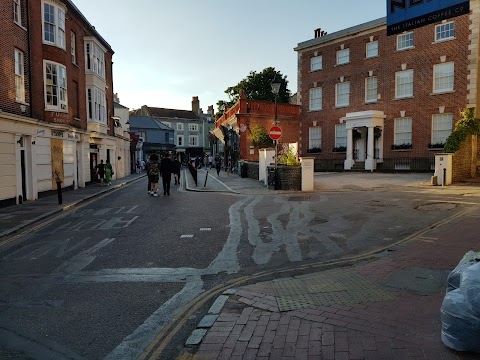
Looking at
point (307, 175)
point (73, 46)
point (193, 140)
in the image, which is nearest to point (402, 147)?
point (307, 175)

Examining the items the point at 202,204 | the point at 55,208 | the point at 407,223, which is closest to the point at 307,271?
the point at 407,223

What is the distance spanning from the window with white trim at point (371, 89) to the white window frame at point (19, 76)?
23.0m

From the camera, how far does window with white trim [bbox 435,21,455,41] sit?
24.1 metres

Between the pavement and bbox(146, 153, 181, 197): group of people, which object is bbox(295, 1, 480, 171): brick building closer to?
bbox(146, 153, 181, 197): group of people

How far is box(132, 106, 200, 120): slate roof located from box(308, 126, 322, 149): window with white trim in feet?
163

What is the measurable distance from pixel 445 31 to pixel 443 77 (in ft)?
9.53

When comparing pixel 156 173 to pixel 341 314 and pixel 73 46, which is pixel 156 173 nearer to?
pixel 73 46

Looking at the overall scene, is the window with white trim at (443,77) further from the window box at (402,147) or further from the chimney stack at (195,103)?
the chimney stack at (195,103)

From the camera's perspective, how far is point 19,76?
1666 cm

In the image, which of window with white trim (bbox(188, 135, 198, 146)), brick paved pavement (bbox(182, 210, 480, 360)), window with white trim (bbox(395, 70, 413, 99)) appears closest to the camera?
brick paved pavement (bbox(182, 210, 480, 360))

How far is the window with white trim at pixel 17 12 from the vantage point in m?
16.3

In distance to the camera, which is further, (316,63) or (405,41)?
(316,63)

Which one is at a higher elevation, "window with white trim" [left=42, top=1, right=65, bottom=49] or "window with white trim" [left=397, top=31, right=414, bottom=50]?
"window with white trim" [left=397, top=31, right=414, bottom=50]

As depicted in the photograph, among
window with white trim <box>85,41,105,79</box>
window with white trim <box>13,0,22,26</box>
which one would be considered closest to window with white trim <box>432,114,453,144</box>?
window with white trim <box>85,41,105,79</box>
